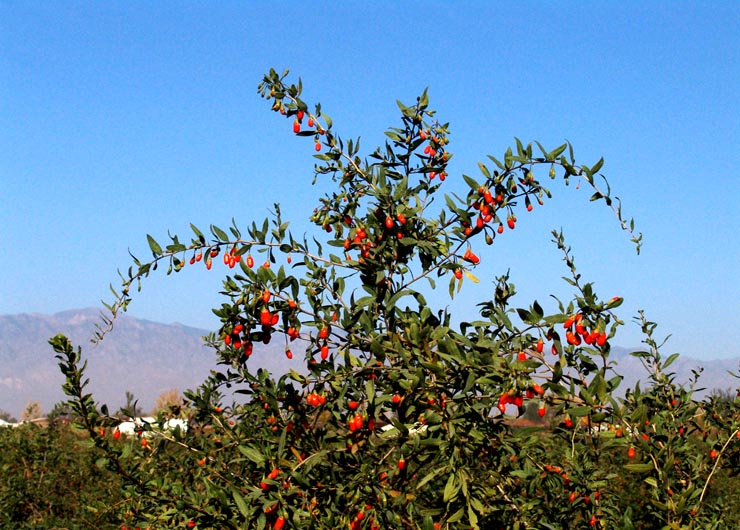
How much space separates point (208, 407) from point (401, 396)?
1.40m

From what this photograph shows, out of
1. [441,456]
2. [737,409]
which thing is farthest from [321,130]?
[737,409]

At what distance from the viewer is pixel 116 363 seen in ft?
482

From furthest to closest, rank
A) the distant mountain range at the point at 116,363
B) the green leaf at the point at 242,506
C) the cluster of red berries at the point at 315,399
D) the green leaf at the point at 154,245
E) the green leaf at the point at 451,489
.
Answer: the distant mountain range at the point at 116,363
the green leaf at the point at 154,245
the cluster of red berries at the point at 315,399
the green leaf at the point at 242,506
the green leaf at the point at 451,489

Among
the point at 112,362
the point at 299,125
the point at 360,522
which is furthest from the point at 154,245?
the point at 112,362

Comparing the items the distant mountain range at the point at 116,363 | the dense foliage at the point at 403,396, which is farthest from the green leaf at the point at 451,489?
the distant mountain range at the point at 116,363

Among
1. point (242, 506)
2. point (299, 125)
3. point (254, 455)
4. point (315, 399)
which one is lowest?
point (242, 506)

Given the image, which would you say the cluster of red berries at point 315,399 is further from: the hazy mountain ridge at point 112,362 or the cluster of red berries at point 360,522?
the hazy mountain ridge at point 112,362

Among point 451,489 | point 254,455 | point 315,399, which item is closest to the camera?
point 451,489

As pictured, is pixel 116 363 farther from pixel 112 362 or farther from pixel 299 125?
pixel 299 125

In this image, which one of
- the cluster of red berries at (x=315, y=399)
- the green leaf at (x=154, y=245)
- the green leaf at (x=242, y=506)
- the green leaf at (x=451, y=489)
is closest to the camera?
the green leaf at (x=451, y=489)

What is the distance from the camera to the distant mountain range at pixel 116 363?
123312 mm

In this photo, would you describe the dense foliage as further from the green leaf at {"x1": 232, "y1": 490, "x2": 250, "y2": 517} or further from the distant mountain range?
the distant mountain range

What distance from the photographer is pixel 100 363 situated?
147 metres

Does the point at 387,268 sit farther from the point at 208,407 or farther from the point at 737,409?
the point at 737,409
